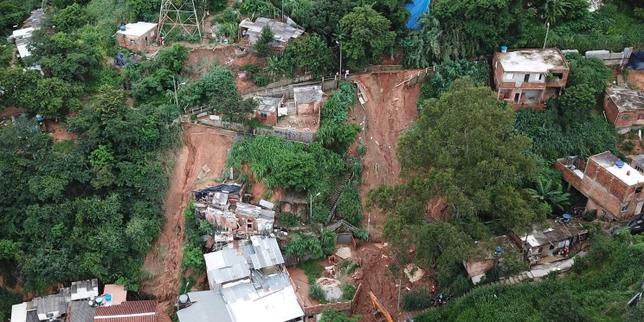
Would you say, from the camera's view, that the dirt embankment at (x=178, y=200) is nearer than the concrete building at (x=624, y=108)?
Yes

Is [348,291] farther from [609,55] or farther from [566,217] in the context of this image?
[609,55]

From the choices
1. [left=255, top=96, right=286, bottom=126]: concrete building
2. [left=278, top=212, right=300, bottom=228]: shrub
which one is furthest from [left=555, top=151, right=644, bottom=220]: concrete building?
[left=255, top=96, right=286, bottom=126]: concrete building

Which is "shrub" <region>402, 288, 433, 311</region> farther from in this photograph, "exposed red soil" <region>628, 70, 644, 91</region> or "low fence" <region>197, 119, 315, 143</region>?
"exposed red soil" <region>628, 70, 644, 91</region>

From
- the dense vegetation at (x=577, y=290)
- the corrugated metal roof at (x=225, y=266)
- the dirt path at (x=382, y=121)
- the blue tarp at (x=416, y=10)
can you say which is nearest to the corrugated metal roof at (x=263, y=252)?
the corrugated metal roof at (x=225, y=266)

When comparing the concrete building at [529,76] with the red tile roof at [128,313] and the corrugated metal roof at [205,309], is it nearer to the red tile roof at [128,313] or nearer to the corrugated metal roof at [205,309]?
the corrugated metal roof at [205,309]

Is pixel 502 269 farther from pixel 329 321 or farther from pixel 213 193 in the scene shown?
pixel 213 193
